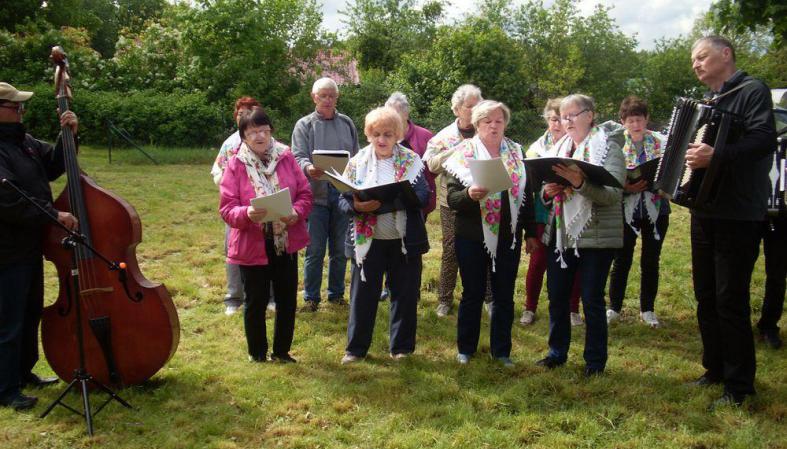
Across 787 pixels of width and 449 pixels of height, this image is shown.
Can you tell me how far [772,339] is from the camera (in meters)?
5.32

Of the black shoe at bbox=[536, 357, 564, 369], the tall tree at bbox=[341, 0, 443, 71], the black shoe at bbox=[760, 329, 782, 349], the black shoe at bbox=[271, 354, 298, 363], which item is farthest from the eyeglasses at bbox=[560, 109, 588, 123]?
the tall tree at bbox=[341, 0, 443, 71]

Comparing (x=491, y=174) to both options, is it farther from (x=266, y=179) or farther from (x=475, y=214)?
(x=266, y=179)

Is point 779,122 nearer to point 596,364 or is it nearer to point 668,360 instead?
point 668,360

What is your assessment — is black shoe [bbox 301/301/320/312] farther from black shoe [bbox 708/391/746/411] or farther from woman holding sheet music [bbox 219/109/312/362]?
black shoe [bbox 708/391/746/411]

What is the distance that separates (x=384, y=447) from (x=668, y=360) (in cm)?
250

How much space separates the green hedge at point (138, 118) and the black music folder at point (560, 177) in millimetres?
16767

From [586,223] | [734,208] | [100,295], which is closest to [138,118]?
[100,295]

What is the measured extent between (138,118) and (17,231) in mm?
16249

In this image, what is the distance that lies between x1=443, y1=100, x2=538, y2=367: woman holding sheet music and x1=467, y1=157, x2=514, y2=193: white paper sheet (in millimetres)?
242

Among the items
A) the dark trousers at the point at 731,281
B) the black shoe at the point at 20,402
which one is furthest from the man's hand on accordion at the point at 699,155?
the black shoe at the point at 20,402

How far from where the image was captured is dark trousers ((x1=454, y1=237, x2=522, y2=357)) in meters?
4.76

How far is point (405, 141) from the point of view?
643 centimetres

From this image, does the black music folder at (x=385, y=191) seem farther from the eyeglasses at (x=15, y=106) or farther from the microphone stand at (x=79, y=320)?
the eyeglasses at (x=15, y=106)

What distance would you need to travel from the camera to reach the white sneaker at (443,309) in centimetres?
614
